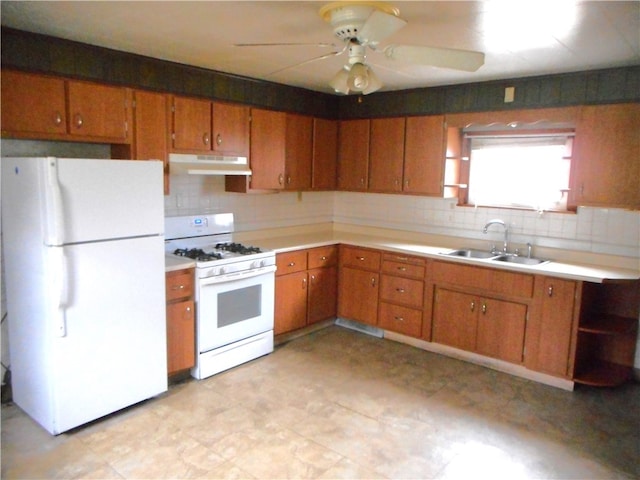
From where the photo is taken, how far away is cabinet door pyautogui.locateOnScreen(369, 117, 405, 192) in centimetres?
473

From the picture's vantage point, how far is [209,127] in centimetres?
396

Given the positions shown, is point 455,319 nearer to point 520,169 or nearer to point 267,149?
point 520,169

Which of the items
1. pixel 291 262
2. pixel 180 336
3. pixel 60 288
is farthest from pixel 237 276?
pixel 60 288

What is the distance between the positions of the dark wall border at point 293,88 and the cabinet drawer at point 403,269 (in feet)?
4.66

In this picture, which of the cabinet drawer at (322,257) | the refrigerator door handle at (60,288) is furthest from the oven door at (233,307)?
the refrigerator door handle at (60,288)

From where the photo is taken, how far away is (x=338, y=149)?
205 inches

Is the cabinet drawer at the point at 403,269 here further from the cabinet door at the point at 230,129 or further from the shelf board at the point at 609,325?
the cabinet door at the point at 230,129

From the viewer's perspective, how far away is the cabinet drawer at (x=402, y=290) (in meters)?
4.37

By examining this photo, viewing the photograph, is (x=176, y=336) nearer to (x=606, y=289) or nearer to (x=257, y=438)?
(x=257, y=438)

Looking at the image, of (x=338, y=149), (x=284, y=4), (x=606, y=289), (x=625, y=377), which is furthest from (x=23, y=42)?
(x=625, y=377)

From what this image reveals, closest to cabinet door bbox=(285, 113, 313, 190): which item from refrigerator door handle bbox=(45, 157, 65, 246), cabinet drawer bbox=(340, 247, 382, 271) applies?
cabinet drawer bbox=(340, 247, 382, 271)

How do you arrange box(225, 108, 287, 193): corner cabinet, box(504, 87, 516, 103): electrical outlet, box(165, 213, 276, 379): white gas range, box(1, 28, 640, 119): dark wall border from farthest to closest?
1. box(225, 108, 287, 193): corner cabinet
2. box(504, 87, 516, 103): electrical outlet
3. box(165, 213, 276, 379): white gas range
4. box(1, 28, 640, 119): dark wall border

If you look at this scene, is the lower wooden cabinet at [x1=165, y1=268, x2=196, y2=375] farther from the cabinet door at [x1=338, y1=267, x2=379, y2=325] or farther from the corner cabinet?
the cabinet door at [x1=338, y1=267, x2=379, y2=325]

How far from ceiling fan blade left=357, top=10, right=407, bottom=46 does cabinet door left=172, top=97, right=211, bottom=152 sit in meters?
1.91
